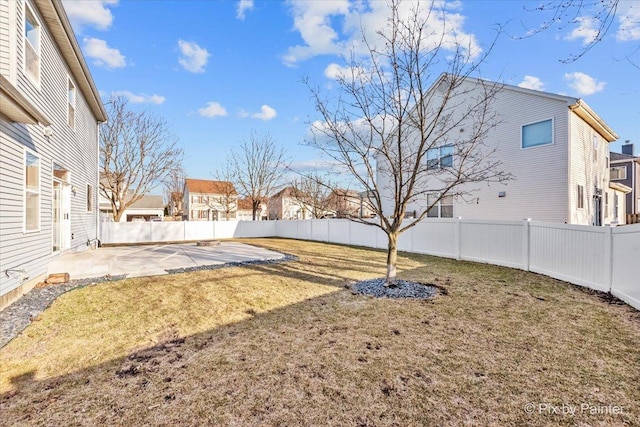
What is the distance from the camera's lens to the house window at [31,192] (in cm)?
552

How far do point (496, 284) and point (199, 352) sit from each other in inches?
233

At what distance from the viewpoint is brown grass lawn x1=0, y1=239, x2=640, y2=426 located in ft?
7.70

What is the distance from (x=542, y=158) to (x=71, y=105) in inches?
634

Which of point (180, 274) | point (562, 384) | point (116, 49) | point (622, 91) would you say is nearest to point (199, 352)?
point (562, 384)

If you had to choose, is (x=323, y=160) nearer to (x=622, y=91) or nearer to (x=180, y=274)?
(x=180, y=274)

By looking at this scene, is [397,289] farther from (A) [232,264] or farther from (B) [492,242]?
(A) [232,264]

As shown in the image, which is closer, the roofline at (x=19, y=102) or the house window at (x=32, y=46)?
the roofline at (x=19, y=102)

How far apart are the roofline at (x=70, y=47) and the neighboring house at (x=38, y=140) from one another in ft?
0.06

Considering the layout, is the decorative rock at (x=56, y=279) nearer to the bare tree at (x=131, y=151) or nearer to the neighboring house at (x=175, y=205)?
the bare tree at (x=131, y=151)

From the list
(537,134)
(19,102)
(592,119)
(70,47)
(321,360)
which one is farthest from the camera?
(592,119)

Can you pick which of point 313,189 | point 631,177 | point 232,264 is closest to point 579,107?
point 232,264

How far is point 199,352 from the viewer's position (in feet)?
11.1

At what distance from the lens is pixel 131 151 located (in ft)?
62.8

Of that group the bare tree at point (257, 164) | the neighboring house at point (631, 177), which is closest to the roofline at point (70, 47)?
the bare tree at point (257, 164)
